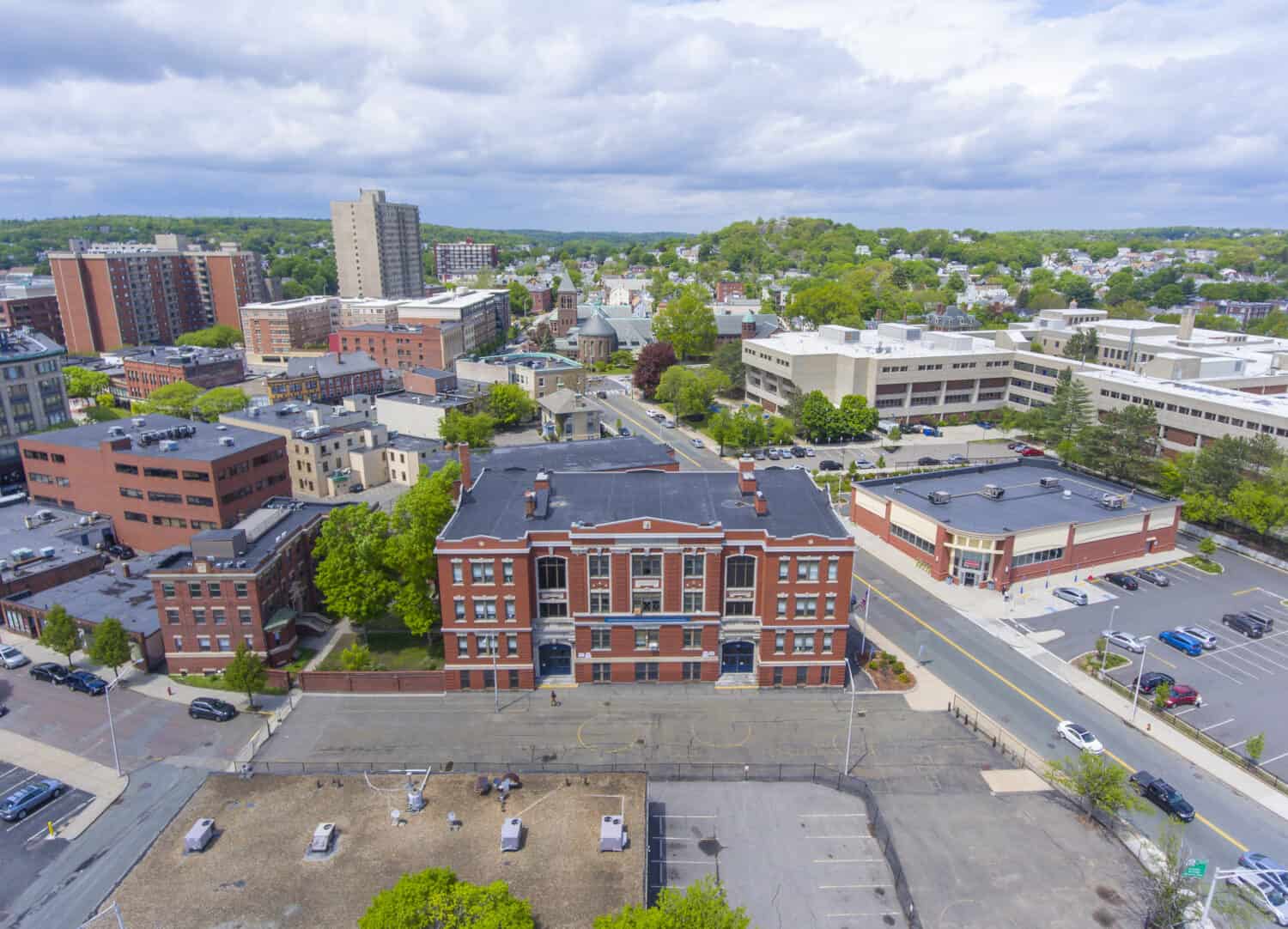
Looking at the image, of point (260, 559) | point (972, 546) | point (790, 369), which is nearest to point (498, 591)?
point (260, 559)

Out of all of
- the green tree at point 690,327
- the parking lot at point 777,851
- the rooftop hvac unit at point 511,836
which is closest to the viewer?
the rooftop hvac unit at point 511,836

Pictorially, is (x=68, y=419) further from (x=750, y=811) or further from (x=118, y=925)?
(x=750, y=811)

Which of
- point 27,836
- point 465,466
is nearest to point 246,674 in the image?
point 27,836

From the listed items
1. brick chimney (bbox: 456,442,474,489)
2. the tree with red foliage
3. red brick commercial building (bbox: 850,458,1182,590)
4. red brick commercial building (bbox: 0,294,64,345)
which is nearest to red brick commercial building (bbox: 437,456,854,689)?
brick chimney (bbox: 456,442,474,489)

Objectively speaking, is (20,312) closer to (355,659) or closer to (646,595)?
(355,659)

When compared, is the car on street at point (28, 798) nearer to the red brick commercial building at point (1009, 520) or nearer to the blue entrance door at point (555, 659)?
the blue entrance door at point (555, 659)

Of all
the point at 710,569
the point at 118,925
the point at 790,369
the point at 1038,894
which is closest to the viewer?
the point at 118,925

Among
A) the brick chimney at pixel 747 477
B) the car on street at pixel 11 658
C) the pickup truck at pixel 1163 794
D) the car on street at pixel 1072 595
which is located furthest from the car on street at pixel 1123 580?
the car on street at pixel 11 658

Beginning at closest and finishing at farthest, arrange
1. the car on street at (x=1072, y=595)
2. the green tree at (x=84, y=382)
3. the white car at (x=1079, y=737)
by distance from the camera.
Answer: the white car at (x=1079, y=737) < the car on street at (x=1072, y=595) < the green tree at (x=84, y=382)
